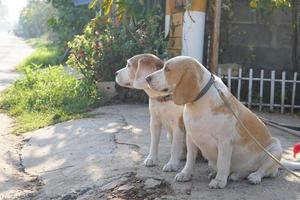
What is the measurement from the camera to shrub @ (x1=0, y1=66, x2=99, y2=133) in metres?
8.55

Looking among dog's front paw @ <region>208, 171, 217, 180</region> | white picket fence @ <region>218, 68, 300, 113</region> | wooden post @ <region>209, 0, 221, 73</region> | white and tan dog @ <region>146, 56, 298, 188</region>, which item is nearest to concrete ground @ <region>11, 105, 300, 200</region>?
dog's front paw @ <region>208, 171, 217, 180</region>

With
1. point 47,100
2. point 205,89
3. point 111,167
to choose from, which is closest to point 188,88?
point 205,89

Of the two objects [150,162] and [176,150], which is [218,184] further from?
[150,162]

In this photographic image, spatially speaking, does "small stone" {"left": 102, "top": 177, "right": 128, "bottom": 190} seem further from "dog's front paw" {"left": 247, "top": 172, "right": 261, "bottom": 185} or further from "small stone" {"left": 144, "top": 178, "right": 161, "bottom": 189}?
"dog's front paw" {"left": 247, "top": 172, "right": 261, "bottom": 185}

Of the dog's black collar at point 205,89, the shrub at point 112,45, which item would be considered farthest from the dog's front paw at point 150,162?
the shrub at point 112,45

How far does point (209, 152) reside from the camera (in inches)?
165

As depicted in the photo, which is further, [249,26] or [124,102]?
→ [249,26]

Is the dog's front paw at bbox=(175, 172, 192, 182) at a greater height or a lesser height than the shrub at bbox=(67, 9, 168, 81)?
lesser

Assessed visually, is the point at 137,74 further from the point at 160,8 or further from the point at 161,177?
the point at 160,8

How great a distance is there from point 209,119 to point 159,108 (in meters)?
0.72

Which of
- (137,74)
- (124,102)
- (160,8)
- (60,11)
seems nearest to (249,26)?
(160,8)

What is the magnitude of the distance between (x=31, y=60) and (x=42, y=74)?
32.3 ft

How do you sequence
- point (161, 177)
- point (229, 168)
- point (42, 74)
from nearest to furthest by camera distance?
point (229, 168)
point (161, 177)
point (42, 74)

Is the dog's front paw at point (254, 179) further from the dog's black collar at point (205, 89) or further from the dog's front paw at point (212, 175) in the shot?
the dog's black collar at point (205, 89)
